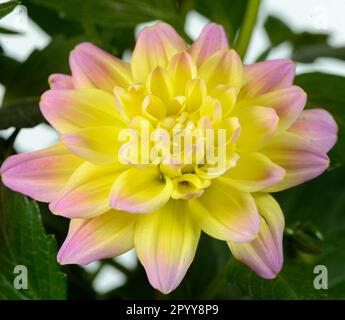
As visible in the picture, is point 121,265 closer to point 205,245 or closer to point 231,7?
point 205,245

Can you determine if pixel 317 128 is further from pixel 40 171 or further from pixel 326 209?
pixel 326 209

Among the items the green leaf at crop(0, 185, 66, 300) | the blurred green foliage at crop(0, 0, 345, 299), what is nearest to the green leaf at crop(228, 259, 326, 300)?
the blurred green foliage at crop(0, 0, 345, 299)

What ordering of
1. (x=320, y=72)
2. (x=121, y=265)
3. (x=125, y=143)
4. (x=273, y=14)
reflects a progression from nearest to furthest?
1. (x=125, y=143)
2. (x=320, y=72)
3. (x=121, y=265)
4. (x=273, y=14)

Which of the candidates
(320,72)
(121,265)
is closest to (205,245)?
(121,265)

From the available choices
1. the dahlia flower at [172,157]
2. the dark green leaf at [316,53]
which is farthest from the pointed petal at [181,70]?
the dark green leaf at [316,53]

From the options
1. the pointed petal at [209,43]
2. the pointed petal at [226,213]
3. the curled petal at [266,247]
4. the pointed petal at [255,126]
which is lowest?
the curled petal at [266,247]

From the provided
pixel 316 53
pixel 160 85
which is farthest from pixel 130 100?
pixel 316 53

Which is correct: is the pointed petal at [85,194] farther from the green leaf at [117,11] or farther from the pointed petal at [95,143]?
the green leaf at [117,11]
